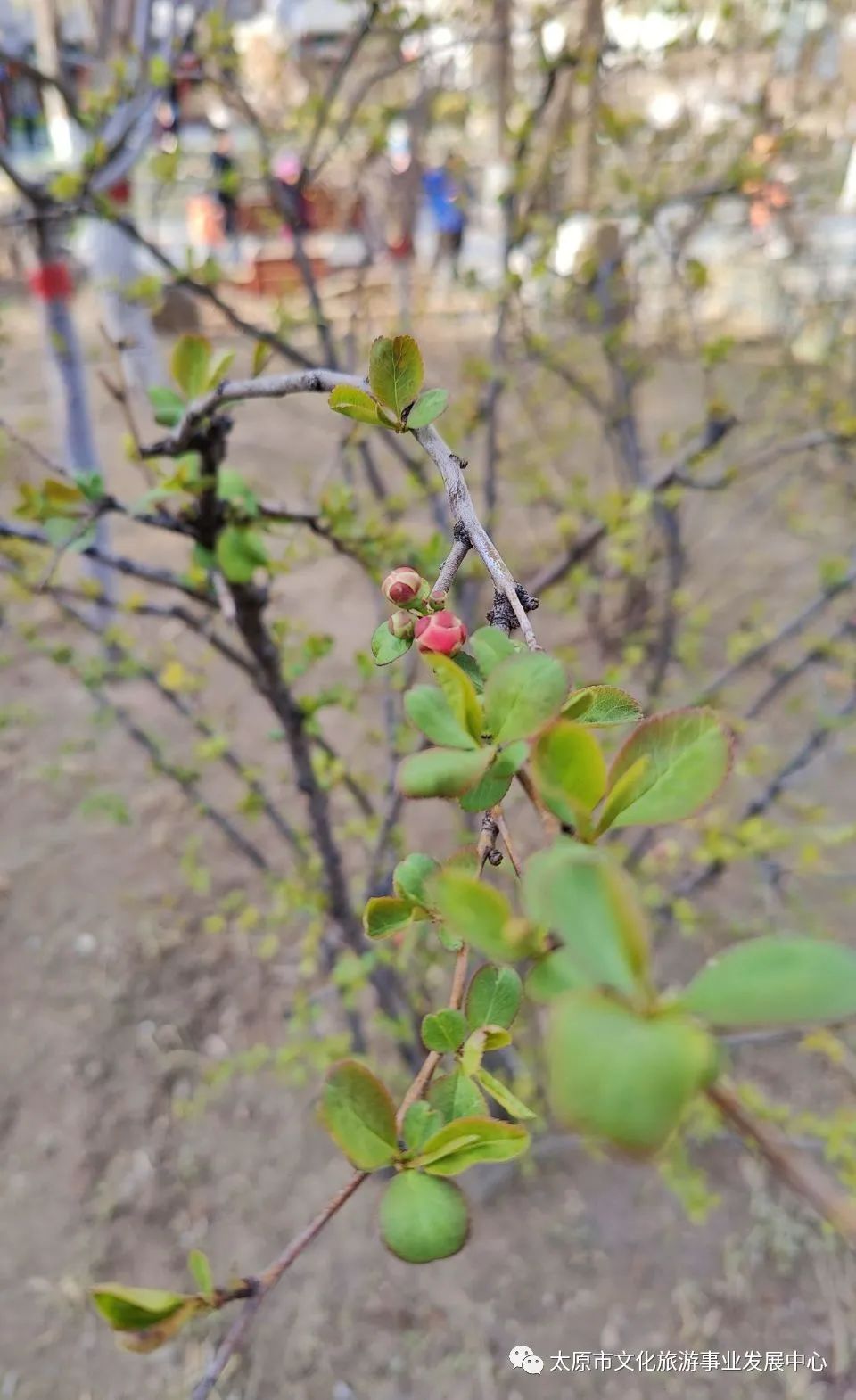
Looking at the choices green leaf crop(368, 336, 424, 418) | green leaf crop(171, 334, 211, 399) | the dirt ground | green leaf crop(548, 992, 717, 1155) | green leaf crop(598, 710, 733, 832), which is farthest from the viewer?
the dirt ground

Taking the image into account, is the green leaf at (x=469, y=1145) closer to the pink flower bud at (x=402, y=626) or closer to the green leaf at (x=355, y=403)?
the pink flower bud at (x=402, y=626)

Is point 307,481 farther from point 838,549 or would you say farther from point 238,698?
point 838,549

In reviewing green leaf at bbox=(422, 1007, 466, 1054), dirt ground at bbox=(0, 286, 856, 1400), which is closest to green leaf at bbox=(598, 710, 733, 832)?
green leaf at bbox=(422, 1007, 466, 1054)

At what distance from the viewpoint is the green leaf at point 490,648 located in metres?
0.33

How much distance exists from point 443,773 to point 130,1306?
0.25 m

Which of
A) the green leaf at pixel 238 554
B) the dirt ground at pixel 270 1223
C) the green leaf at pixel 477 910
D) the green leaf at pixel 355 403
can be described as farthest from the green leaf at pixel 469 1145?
the dirt ground at pixel 270 1223

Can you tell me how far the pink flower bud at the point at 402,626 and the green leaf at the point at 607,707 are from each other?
0.07 metres

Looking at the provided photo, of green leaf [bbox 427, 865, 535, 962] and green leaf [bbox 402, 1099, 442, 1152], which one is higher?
green leaf [bbox 427, 865, 535, 962]

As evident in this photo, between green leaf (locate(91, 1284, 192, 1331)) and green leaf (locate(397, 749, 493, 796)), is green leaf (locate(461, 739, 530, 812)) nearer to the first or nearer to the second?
green leaf (locate(397, 749, 493, 796))

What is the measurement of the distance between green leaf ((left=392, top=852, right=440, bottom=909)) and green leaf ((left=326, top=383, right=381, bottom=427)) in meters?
0.20

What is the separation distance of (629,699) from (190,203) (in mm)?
8868

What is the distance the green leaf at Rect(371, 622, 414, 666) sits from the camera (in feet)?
1.28

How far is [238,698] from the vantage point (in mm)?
2902

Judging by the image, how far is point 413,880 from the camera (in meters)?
0.39
